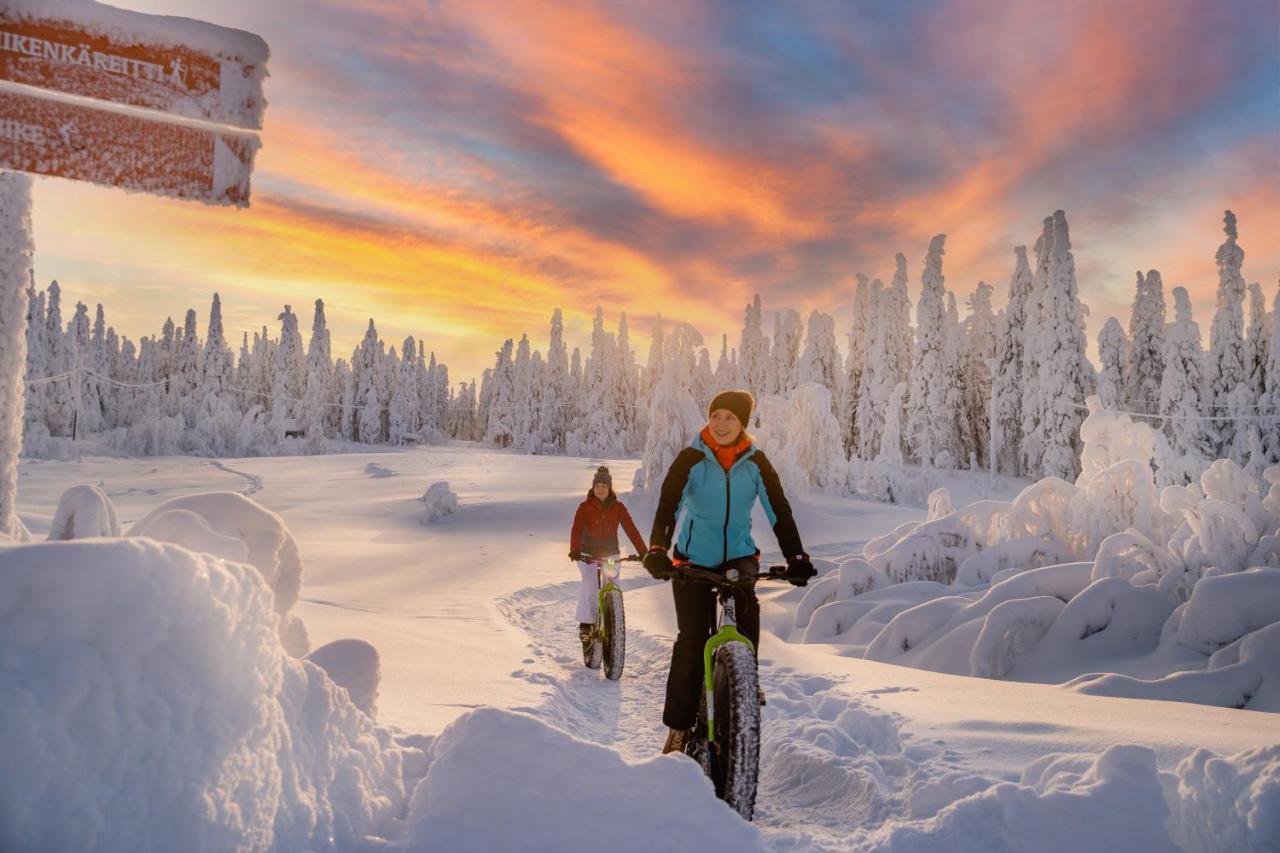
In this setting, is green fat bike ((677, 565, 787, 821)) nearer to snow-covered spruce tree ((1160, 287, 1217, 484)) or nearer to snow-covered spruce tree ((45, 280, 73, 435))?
snow-covered spruce tree ((1160, 287, 1217, 484))

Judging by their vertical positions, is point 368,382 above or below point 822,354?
below

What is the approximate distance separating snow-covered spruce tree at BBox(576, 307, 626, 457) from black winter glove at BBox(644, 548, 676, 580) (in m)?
64.8

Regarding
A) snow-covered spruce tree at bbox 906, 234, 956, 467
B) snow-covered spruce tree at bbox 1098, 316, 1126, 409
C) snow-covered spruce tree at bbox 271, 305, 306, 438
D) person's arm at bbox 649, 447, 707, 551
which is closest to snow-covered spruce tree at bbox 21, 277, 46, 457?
snow-covered spruce tree at bbox 271, 305, 306, 438

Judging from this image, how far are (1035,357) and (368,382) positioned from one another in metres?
61.0

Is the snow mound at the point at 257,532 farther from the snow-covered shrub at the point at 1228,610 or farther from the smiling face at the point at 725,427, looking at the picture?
the snow-covered shrub at the point at 1228,610

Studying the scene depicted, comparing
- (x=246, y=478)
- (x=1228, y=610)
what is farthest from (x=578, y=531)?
(x=246, y=478)

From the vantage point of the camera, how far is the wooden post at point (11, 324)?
453 centimetres

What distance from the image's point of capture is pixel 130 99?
9.38 feet

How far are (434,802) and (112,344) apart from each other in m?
106

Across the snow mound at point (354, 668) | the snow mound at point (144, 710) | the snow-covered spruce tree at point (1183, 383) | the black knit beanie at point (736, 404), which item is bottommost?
the snow mound at point (354, 668)

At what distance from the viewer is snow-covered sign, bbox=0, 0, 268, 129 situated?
272 centimetres

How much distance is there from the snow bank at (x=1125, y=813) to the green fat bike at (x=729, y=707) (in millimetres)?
609

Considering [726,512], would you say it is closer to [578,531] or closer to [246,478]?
[578,531]

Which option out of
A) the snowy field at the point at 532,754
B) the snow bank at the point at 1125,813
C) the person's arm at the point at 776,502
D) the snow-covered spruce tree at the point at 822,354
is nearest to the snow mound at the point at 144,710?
the snowy field at the point at 532,754
